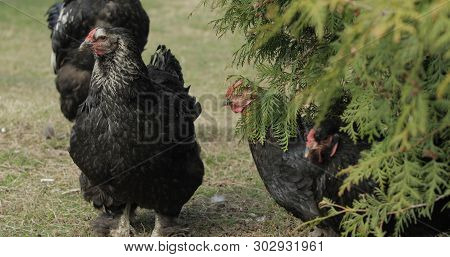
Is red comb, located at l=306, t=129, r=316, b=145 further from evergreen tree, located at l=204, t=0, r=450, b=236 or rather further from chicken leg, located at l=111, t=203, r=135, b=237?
chicken leg, located at l=111, t=203, r=135, b=237

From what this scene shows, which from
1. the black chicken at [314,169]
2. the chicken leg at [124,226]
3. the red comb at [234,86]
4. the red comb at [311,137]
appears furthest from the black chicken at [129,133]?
the red comb at [311,137]

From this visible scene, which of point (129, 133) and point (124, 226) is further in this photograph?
point (124, 226)

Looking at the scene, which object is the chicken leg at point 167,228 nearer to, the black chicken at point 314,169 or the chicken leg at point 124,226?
the chicken leg at point 124,226

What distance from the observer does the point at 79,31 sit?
6.26 meters

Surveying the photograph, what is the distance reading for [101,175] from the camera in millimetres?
4406

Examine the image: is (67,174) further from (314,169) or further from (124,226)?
(314,169)

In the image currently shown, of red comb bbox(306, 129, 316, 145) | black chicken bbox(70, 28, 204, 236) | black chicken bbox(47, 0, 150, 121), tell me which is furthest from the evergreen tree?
black chicken bbox(47, 0, 150, 121)

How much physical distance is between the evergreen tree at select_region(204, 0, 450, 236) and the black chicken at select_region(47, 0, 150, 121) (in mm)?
1686

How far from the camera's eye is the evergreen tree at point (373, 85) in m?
2.75

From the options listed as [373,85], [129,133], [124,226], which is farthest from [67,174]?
[373,85]

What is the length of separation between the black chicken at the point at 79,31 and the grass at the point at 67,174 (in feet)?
2.09

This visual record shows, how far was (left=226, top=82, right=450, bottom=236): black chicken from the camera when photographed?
396 centimetres

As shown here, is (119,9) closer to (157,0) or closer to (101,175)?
(101,175)

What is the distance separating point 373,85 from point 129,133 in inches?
66.1
